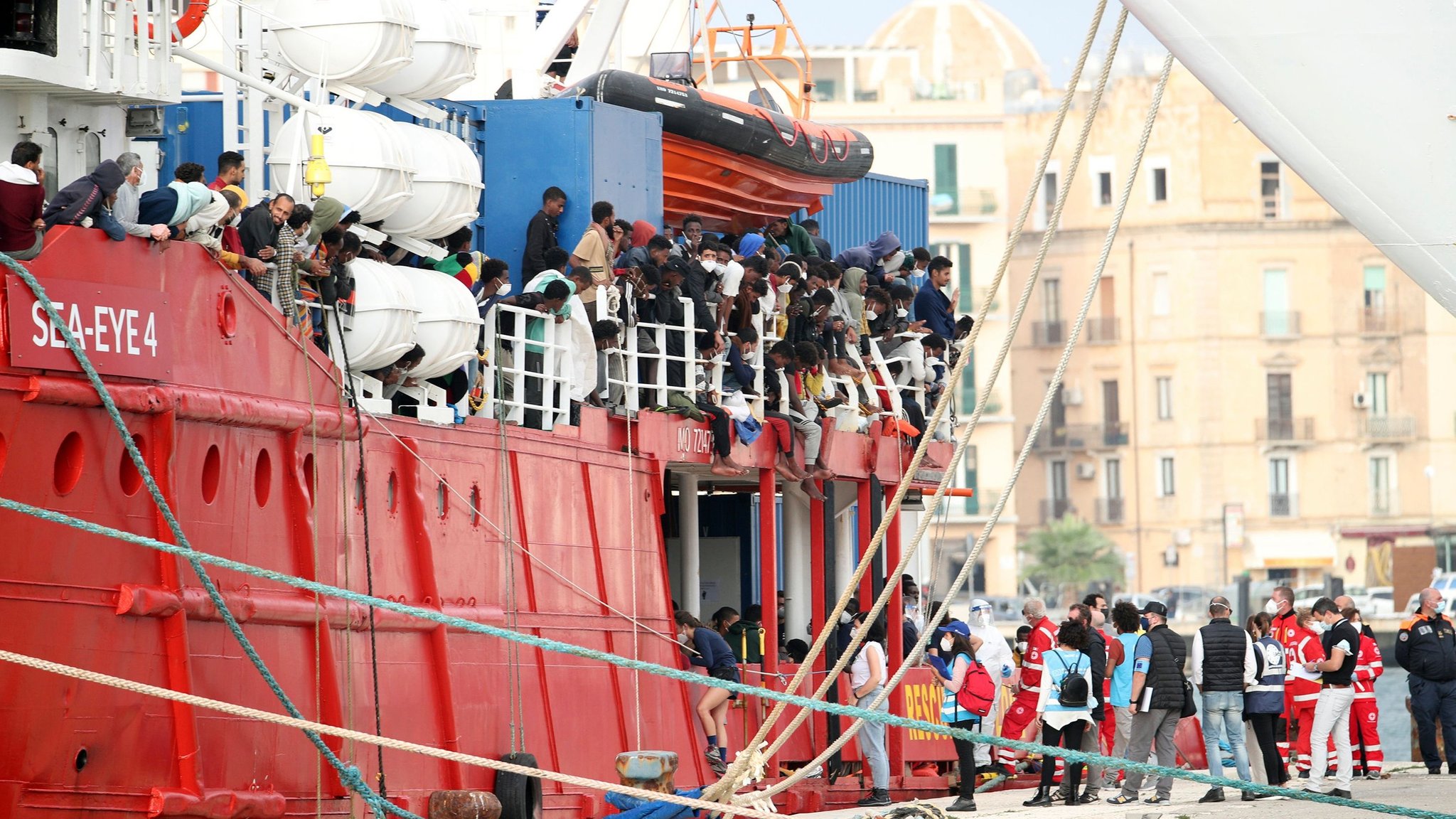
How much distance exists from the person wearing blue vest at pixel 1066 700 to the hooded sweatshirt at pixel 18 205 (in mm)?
9172

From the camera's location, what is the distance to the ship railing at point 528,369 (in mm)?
15586

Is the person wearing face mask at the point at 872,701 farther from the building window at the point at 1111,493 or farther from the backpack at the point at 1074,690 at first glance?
the building window at the point at 1111,493

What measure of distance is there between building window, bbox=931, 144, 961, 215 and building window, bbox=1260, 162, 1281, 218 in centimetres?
1245

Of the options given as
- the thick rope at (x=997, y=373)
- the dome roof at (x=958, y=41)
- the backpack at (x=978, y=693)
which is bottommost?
the backpack at (x=978, y=693)

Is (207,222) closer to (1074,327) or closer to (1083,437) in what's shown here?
(1074,327)

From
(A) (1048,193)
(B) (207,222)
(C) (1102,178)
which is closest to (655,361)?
(B) (207,222)

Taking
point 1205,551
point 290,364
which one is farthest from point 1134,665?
point 1205,551

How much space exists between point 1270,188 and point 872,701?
66115 millimetres

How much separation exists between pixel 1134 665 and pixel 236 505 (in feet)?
25.4

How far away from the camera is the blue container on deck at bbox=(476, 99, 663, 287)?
18.4 meters

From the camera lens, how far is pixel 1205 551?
7919 centimetres

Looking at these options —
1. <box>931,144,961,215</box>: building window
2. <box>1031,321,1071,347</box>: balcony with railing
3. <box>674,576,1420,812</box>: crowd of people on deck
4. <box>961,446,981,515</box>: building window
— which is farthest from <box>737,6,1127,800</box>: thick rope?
<box>1031,321,1071,347</box>: balcony with railing

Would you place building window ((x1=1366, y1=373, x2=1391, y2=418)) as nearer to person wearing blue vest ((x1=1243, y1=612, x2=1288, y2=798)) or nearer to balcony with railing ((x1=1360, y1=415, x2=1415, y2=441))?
balcony with railing ((x1=1360, y1=415, x2=1415, y2=441))

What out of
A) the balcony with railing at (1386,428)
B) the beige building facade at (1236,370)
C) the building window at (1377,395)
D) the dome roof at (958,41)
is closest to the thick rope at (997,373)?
the beige building facade at (1236,370)
